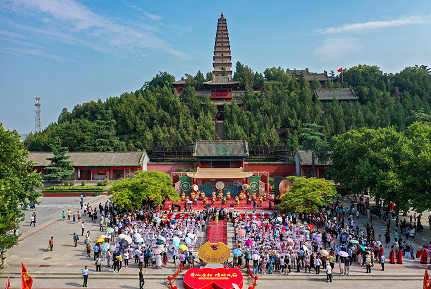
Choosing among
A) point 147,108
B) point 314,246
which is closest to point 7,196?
point 314,246

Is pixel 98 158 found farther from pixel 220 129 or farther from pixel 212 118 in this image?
pixel 220 129

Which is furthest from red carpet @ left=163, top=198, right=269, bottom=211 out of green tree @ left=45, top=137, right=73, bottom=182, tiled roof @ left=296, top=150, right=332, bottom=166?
green tree @ left=45, top=137, right=73, bottom=182

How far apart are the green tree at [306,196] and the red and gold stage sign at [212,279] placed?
10.9m

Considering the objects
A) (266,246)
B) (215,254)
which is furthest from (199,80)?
(215,254)

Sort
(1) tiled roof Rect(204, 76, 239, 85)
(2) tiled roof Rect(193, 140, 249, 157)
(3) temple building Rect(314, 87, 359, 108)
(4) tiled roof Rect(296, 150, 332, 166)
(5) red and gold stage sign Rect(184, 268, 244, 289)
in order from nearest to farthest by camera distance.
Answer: (5) red and gold stage sign Rect(184, 268, 244, 289)
(2) tiled roof Rect(193, 140, 249, 157)
(4) tiled roof Rect(296, 150, 332, 166)
(3) temple building Rect(314, 87, 359, 108)
(1) tiled roof Rect(204, 76, 239, 85)

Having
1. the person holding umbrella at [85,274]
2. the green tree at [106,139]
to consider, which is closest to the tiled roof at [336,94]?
the green tree at [106,139]

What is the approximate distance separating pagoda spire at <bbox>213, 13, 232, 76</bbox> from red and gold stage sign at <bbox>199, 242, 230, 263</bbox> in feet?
237

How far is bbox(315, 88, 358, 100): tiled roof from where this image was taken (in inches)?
2742

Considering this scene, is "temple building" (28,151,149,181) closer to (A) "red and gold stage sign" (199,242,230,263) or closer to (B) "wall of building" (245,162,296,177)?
(B) "wall of building" (245,162,296,177)

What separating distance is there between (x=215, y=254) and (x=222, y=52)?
7643 cm

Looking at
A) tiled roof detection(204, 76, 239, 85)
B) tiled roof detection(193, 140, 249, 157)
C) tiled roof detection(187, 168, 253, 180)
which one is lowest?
tiled roof detection(187, 168, 253, 180)

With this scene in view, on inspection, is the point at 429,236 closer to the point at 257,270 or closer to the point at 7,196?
the point at 257,270

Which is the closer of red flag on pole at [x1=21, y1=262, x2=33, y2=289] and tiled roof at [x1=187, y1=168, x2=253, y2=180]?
red flag on pole at [x1=21, y1=262, x2=33, y2=289]

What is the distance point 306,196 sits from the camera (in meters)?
26.6
